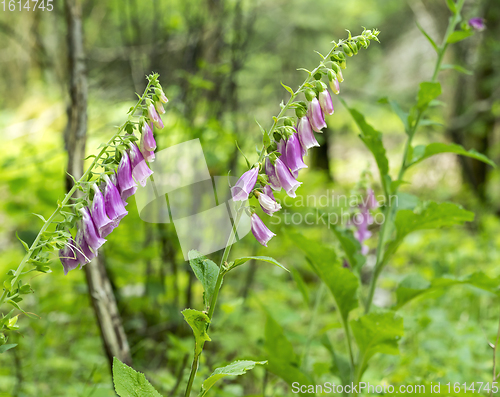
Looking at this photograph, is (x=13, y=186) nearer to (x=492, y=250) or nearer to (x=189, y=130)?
(x=189, y=130)

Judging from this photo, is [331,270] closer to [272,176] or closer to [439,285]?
[439,285]

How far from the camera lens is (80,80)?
62.7 inches

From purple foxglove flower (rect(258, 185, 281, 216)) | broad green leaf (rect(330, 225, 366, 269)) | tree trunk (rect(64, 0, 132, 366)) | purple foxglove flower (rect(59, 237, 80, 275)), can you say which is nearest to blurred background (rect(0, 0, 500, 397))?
tree trunk (rect(64, 0, 132, 366))

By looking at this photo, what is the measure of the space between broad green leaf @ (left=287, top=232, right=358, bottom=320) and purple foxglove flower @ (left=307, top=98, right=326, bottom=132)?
533 mm

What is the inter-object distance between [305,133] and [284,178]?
0.15 metres

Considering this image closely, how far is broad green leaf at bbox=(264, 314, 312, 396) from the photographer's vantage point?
1.44 m

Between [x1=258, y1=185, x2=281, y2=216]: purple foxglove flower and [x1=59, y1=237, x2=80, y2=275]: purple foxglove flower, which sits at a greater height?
[x1=258, y1=185, x2=281, y2=216]: purple foxglove flower

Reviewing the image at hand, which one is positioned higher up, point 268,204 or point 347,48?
point 347,48

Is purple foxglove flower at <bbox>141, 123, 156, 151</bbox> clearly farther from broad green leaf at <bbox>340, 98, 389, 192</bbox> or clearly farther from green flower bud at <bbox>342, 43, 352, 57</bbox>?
broad green leaf at <bbox>340, 98, 389, 192</bbox>

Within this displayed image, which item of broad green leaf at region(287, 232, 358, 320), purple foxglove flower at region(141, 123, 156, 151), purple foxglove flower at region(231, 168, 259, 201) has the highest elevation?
purple foxglove flower at region(141, 123, 156, 151)

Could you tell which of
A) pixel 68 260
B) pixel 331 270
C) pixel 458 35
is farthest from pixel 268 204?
pixel 458 35

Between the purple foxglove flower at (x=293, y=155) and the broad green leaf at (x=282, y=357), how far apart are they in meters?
0.83

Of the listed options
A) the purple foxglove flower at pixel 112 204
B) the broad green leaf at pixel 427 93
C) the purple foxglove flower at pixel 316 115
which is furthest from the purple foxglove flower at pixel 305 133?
the broad green leaf at pixel 427 93

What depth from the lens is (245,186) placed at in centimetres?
85
